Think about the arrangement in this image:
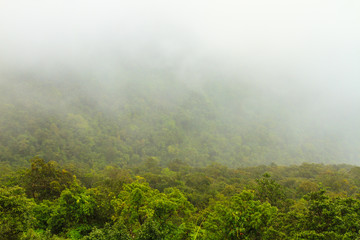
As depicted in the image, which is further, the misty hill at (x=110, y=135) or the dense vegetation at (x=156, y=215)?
the misty hill at (x=110, y=135)

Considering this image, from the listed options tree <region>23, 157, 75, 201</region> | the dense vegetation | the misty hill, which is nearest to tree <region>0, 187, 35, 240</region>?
the dense vegetation

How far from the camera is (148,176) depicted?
54281 mm

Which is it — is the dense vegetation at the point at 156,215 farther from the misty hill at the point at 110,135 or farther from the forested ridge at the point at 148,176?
the misty hill at the point at 110,135

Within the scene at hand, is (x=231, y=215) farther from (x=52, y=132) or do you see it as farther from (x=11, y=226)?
(x=52, y=132)

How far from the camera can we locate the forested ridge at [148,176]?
1435 cm

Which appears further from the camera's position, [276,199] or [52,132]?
[52,132]

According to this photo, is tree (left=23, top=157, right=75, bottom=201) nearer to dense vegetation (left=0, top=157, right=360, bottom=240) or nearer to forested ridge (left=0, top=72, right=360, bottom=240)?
dense vegetation (left=0, top=157, right=360, bottom=240)

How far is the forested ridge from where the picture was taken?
47.1 feet

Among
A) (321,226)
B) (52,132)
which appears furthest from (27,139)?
(321,226)

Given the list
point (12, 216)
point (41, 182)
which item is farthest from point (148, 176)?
point (12, 216)

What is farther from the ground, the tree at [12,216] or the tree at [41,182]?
the tree at [41,182]

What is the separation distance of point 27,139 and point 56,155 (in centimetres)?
2054

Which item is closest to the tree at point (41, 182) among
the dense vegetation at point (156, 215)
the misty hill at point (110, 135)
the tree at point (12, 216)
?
the dense vegetation at point (156, 215)

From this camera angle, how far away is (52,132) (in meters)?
122
